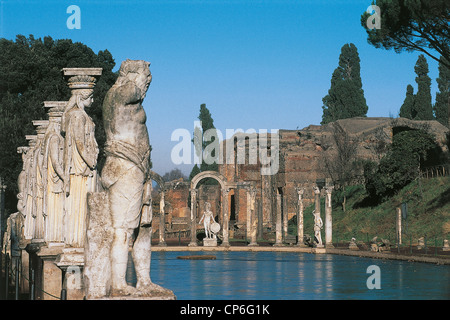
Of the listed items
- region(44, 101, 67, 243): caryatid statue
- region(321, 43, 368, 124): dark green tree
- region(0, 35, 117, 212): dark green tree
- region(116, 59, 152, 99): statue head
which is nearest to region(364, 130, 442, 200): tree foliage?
region(0, 35, 117, 212): dark green tree

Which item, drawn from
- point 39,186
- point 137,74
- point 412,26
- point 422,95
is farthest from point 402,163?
point 137,74

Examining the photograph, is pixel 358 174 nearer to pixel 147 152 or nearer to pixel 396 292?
pixel 396 292

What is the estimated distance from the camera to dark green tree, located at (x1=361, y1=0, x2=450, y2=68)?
1097 inches

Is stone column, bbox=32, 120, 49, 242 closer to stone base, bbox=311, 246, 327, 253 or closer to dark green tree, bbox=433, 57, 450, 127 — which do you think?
stone base, bbox=311, 246, 327, 253


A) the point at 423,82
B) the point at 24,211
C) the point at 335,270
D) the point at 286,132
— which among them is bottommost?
the point at 335,270

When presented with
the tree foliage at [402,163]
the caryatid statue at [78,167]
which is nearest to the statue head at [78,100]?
the caryatid statue at [78,167]

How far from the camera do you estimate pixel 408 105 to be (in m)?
63.5

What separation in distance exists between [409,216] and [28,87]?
19.9 m

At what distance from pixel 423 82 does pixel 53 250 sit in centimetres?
5700

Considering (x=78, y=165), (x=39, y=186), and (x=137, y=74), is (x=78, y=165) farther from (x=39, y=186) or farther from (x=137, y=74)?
(x=39, y=186)

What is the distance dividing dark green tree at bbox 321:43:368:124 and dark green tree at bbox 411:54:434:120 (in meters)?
4.74

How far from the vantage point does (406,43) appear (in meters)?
30.0

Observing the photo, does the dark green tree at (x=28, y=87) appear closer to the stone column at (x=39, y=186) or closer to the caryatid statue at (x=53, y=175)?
the stone column at (x=39, y=186)
